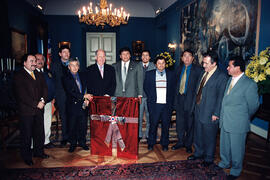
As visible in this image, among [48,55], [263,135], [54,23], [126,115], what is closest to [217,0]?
[263,135]

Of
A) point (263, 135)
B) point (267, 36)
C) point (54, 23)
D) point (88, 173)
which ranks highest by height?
point (54, 23)

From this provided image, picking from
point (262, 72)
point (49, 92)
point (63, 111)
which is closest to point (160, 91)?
point (262, 72)

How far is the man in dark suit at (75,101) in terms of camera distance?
3.06m

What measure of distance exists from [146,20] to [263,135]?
827 cm

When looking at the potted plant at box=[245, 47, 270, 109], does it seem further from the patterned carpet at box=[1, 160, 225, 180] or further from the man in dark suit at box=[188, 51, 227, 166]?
the patterned carpet at box=[1, 160, 225, 180]

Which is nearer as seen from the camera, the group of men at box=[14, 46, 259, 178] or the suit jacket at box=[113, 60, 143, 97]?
the group of men at box=[14, 46, 259, 178]

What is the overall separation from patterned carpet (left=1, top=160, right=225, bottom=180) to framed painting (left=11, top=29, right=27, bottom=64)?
4708 mm

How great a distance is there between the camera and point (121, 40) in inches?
400

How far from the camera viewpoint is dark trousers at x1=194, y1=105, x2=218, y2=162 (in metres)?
2.71

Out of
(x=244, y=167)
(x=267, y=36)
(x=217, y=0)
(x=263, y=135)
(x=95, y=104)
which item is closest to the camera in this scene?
(x=244, y=167)

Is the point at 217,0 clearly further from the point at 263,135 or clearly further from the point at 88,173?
the point at 88,173

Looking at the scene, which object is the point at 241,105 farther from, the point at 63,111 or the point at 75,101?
the point at 63,111

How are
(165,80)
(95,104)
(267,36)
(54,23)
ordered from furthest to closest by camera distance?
(54,23) < (267,36) < (165,80) < (95,104)

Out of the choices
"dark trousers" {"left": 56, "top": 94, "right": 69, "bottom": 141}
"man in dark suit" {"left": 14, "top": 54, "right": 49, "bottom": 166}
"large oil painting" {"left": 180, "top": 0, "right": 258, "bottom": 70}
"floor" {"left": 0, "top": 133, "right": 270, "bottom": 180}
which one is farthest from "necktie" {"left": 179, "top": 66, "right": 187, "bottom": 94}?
"man in dark suit" {"left": 14, "top": 54, "right": 49, "bottom": 166}
